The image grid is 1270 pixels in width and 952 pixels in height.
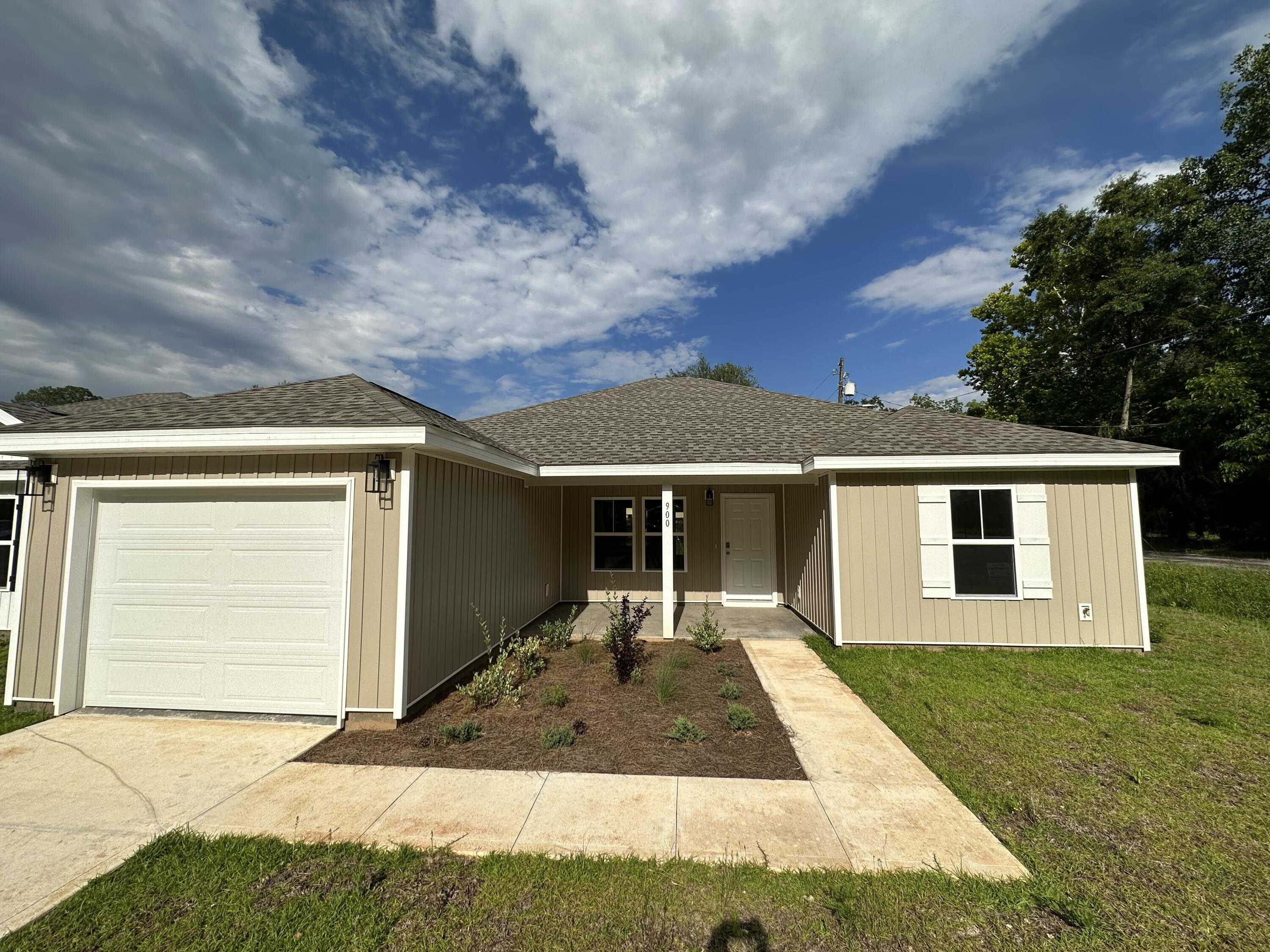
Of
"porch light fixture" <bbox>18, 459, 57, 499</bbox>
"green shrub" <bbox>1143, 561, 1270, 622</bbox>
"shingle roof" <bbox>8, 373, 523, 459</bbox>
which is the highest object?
"shingle roof" <bbox>8, 373, 523, 459</bbox>

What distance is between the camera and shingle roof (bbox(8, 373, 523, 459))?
438 cm

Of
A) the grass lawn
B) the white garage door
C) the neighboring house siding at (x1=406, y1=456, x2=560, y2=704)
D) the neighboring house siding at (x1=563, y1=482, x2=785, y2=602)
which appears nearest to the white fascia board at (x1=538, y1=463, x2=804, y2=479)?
the neighboring house siding at (x1=406, y1=456, x2=560, y2=704)

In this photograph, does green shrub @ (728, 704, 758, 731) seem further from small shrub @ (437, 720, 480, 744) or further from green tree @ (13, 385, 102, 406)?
green tree @ (13, 385, 102, 406)

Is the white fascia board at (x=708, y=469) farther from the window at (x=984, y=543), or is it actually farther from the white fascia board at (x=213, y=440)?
the white fascia board at (x=213, y=440)

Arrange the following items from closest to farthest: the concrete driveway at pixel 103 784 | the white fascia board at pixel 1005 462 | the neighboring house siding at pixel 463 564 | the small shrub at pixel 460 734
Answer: the concrete driveway at pixel 103 784 < the small shrub at pixel 460 734 < the neighboring house siding at pixel 463 564 < the white fascia board at pixel 1005 462

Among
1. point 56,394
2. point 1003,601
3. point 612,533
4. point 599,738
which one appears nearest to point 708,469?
point 612,533

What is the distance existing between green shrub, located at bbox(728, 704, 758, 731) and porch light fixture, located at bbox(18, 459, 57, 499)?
6.84 meters

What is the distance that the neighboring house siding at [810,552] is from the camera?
7082mm

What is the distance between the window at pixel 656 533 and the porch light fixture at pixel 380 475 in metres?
6.06

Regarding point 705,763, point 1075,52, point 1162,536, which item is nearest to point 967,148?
point 1075,52

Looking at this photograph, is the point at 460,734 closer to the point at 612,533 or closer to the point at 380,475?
the point at 380,475

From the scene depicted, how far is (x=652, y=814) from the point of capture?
2996 millimetres

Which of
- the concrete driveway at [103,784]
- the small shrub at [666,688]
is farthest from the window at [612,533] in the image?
the concrete driveway at [103,784]

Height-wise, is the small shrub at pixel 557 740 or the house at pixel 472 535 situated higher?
the house at pixel 472 535
